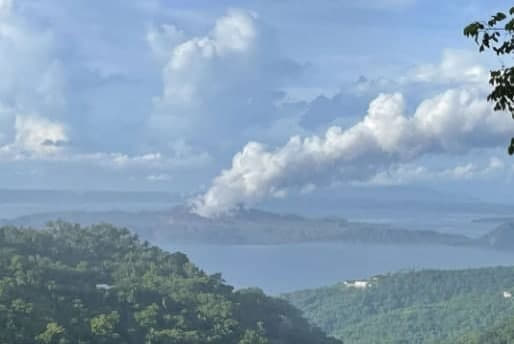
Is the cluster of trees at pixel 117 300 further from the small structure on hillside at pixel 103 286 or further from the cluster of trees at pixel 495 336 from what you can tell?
the cluster of trees at pixel 495 336

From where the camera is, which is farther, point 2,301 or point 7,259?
point 7,259

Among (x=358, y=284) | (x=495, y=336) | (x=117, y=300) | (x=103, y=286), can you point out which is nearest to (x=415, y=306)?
(x=358, y=284)

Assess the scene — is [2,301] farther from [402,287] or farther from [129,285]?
[402,287]

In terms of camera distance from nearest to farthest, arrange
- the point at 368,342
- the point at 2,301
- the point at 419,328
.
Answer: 1. the point at 2,301
2. the point at 368,342
3. the point at 419,328

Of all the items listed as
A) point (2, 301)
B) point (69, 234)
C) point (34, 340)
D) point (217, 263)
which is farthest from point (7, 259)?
point (217, 263)

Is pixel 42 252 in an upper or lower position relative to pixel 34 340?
upper

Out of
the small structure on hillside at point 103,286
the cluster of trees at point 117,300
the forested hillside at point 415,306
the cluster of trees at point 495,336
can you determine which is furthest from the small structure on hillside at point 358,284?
the small structure on hillside at point 103,286

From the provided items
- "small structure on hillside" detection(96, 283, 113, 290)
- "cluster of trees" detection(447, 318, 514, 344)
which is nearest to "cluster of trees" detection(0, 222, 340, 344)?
"small structure on hillside" detection(96, 283, 113, 290)
